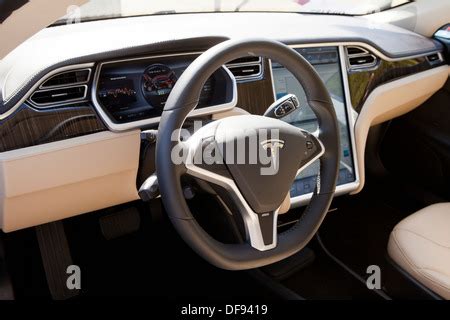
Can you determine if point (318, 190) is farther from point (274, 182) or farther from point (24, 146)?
point (24, 146)

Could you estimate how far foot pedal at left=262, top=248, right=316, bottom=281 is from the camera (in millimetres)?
1983

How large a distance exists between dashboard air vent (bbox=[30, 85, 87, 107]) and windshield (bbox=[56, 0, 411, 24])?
0.26 m

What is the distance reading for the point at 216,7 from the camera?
2033 millimetres

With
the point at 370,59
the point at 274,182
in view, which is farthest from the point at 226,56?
the point at 370,59

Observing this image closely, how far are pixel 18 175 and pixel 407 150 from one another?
178cm

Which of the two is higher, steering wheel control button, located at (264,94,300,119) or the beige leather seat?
steering wheel control button, located at (264,94,300,119)

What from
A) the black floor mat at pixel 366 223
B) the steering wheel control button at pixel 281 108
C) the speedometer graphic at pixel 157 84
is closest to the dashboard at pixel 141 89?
the speedometer graphic at pixel 157 84

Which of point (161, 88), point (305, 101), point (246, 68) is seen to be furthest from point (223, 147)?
point (305, 101)

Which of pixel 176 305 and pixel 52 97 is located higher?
pixel 52 97

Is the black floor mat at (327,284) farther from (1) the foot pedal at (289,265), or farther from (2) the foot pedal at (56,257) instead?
(2) the foot pedal at (56,257)

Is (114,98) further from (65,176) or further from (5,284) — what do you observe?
(5,284)

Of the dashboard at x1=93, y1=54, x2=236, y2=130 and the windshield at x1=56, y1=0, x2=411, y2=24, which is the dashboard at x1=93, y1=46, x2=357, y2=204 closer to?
the dashboard at x1=93, y1=54, x2=236, y2=130

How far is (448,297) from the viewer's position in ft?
4.77

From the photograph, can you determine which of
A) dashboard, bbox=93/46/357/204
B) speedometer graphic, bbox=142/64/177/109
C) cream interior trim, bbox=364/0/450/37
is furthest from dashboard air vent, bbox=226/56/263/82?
cream interior trim, bbox=364/0/450/37
